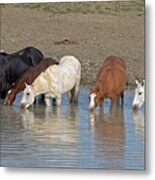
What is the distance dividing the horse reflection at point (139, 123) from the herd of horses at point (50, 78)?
0.30 feet

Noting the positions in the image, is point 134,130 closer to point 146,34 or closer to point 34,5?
point 146,34

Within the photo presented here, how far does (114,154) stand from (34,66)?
1.66 ft

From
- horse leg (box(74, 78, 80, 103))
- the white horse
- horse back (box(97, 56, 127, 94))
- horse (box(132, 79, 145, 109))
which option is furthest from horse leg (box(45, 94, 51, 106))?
horse (box(132, 79, 145, 109))

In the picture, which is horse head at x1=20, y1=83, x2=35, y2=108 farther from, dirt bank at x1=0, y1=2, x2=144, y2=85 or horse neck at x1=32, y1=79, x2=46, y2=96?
dirt bank at x1=0, y1=2, x2=144, y2=85

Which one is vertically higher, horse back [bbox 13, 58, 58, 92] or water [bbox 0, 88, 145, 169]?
horse back [bbox 13, 58, 58, 92]

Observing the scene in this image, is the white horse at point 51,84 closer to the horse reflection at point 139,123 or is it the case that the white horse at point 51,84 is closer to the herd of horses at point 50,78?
the herd of horses at point 50,78

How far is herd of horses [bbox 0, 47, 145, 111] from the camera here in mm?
3266

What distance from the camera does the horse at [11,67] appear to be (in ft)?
11.0

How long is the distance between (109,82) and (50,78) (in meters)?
0.25

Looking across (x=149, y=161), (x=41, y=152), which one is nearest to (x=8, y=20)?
(x=41, y=152)

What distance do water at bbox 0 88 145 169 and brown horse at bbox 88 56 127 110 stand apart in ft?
0.09

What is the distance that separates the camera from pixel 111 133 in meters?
3.23

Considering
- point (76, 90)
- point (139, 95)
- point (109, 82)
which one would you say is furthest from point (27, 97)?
point (139, 95)

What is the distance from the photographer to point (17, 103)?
3348mm
